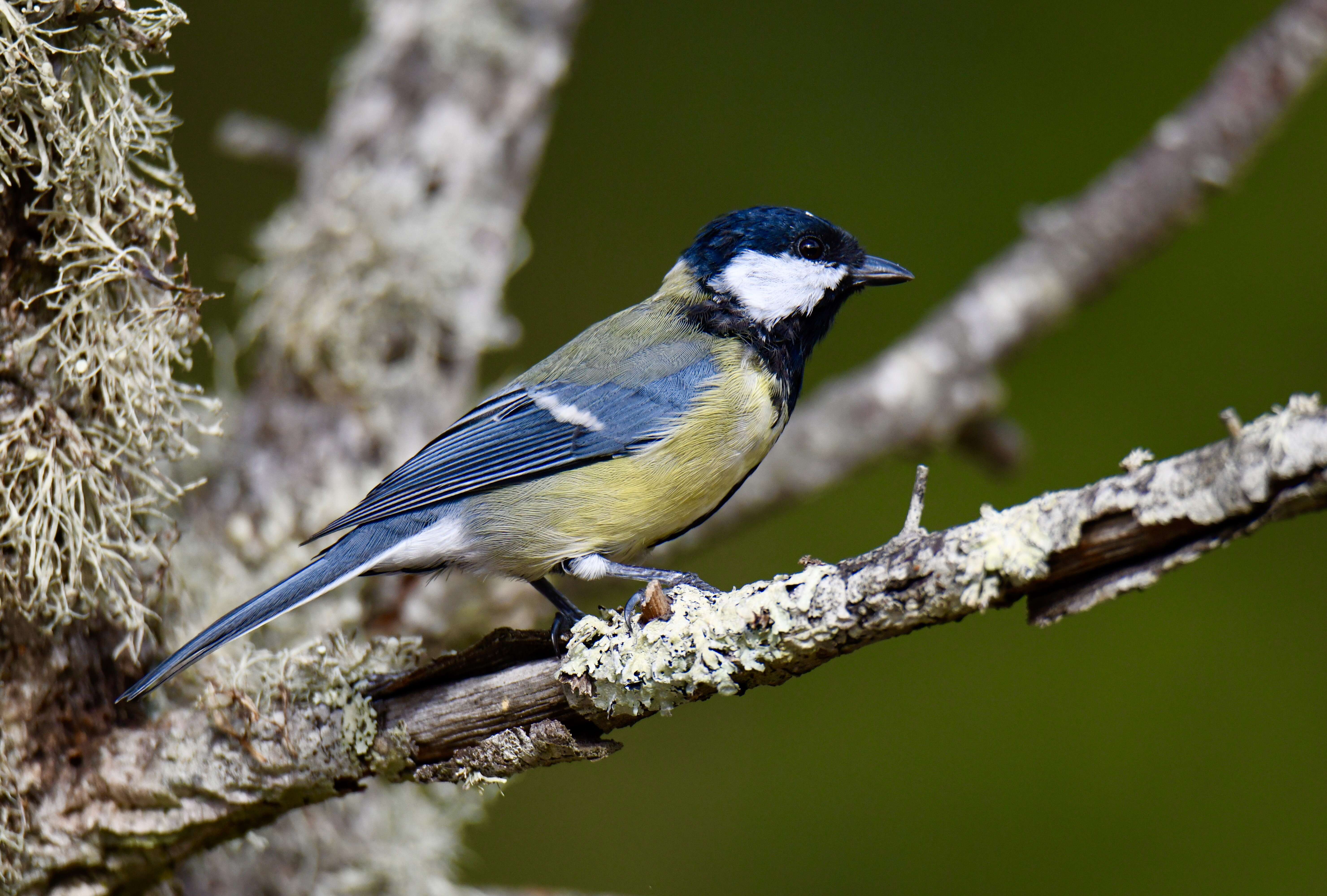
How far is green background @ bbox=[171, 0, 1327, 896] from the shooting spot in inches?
81.1

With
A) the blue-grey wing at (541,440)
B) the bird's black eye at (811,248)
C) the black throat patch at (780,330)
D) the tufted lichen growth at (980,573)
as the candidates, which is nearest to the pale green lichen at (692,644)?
the tufted lichen growth at (980,573)

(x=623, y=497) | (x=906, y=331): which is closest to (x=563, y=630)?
(x=623, y=497)

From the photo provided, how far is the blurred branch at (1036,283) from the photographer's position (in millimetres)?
1759

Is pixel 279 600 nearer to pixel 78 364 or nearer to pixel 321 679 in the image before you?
pixel 321 679

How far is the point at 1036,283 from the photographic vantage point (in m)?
1.87

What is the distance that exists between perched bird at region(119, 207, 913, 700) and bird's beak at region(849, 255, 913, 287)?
0.28 ft

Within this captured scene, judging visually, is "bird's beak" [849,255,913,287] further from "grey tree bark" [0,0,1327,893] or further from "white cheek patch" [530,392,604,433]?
"grey tree bark" [0,0,1327,893]

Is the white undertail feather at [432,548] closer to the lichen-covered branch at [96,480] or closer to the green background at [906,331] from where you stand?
the lichen-covered branch at [96,480]

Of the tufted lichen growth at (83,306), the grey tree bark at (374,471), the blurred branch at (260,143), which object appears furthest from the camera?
the blurred branch at (260,143)

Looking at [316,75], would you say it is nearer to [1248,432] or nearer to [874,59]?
[874,59]

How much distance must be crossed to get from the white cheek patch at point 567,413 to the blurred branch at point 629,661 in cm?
31

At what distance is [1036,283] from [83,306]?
153 centimetres

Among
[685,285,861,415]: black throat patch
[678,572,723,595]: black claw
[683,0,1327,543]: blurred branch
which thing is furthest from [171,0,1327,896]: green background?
[678,572,723,595]: black claw

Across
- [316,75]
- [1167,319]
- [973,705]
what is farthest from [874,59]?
[973,705]
